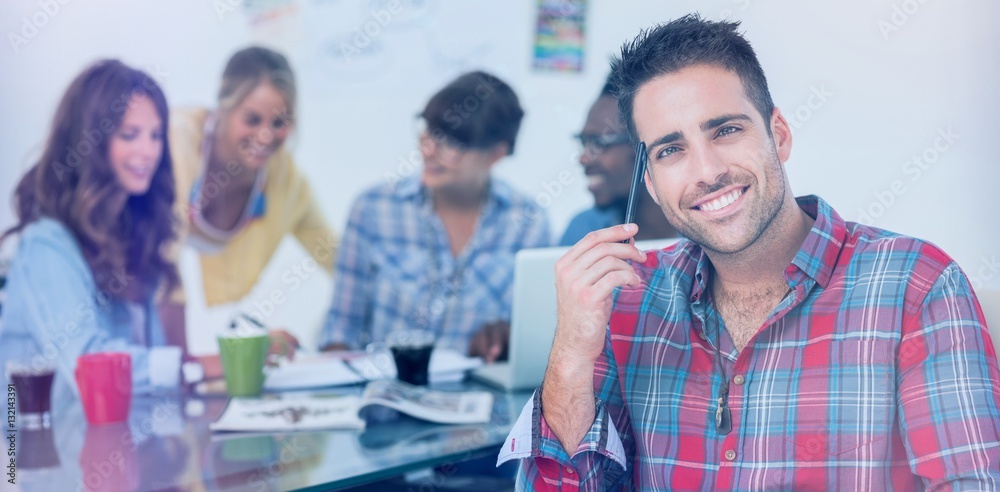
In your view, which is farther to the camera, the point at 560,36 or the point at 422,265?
the point at 560,36

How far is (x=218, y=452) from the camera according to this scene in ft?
4.91

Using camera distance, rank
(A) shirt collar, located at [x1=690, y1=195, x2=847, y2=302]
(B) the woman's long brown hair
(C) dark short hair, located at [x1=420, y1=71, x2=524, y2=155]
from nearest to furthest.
Answer: (A) shirt collar, located at [x1=690, y1=195, x2=847, y2=302] < (B) the woman's long brown hair < (C) dark short hair, located at [x1=420, y1=71, x2=524, y2=155]

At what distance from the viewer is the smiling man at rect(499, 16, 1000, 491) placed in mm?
1124

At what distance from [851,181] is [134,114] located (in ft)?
8.56

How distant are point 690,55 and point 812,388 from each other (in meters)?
0.52

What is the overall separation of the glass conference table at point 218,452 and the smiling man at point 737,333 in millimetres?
299

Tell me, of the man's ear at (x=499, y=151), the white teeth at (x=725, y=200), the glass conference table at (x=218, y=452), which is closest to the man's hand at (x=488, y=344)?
the man's ear at (x=499, y=151)

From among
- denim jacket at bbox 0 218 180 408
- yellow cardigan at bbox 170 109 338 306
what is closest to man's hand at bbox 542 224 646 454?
denim jacket at bbox 0 218 180 408

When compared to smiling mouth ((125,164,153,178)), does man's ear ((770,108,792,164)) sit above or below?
below

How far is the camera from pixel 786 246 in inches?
50.5

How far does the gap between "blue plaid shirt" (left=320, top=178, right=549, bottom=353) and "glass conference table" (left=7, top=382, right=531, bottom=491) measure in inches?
58.3

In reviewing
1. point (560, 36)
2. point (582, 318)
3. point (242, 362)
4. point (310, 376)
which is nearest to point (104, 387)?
point (242, 362)

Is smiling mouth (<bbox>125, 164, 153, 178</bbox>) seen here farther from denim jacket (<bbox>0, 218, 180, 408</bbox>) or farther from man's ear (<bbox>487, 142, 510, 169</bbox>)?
man's ear (<bbox>487, 142, 510, 169</bbox>)

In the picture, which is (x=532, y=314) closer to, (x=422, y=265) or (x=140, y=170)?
(x=422, y=265)
